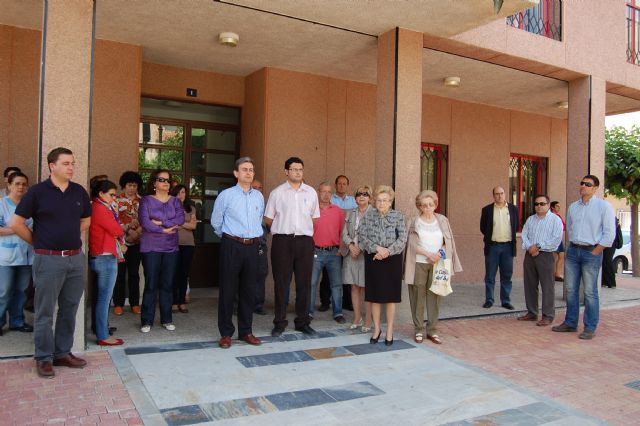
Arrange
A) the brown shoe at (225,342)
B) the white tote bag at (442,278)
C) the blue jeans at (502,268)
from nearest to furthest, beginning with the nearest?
the brown shoe at (225,342) < the white tote bag at (442,278) < the blue jeans at (502,268)

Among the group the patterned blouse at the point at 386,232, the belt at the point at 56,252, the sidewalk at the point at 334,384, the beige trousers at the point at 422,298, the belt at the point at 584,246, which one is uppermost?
the patterned blouse at the point at 386,232

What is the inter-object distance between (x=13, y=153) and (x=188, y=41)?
104 inches

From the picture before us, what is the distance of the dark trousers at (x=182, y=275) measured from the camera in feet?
22.6

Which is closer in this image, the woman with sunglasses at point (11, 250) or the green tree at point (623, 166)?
the woman with sunglasses at point (11, 250)

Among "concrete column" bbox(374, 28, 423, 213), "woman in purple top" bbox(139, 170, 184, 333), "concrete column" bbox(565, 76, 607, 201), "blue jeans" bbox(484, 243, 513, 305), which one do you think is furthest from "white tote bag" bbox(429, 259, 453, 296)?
"concrete column" bbox(565, 76, 607, 201)

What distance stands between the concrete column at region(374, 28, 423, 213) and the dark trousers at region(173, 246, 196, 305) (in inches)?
105

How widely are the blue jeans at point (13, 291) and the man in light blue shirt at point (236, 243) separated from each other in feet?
6.84

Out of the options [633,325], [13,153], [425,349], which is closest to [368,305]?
[425,349]

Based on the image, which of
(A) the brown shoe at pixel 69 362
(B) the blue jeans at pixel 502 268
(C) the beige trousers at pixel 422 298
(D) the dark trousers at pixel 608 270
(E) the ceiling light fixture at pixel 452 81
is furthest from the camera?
(D) the dark trousers at pixel 608 270

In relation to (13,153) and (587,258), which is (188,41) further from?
(587,258)

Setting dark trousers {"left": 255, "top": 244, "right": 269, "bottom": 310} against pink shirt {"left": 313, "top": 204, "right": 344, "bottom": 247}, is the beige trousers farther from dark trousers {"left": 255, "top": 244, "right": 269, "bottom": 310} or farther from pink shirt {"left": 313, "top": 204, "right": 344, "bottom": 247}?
dark trousers {"left": 255, "top": 244, "right": 269, "bottom": 310}

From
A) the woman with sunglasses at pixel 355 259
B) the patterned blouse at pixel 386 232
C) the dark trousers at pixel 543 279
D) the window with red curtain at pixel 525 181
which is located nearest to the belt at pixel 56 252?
the patterned blouse at pixel 386 232

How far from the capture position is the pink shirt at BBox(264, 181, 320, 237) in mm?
5773

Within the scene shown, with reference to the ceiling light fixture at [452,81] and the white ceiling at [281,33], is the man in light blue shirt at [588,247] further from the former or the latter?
the ceiling light fixture at [452,81]
